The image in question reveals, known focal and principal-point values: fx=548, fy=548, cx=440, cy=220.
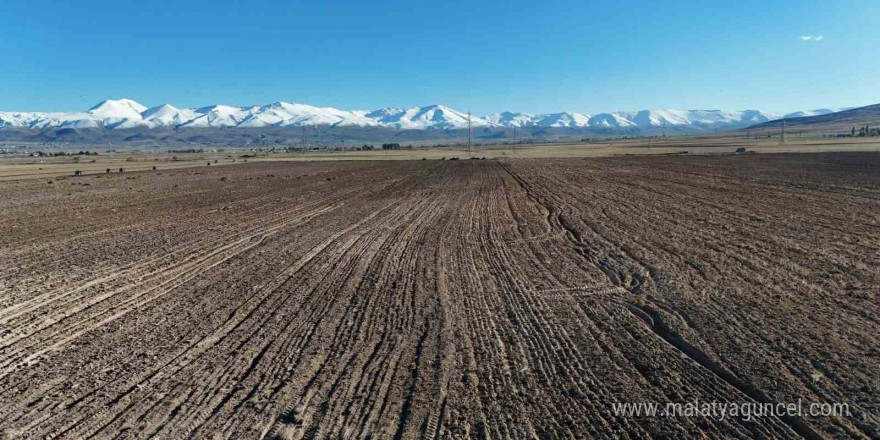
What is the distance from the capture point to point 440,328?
7348 millimetres

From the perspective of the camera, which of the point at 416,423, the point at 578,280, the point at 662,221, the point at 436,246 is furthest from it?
the point at 662,221

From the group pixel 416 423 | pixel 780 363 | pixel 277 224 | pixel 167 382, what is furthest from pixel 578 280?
pixel 277 224

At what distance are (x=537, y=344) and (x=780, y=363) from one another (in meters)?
2.58

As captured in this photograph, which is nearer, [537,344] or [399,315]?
[537,344]

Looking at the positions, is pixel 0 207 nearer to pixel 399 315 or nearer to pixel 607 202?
pixel 399 315

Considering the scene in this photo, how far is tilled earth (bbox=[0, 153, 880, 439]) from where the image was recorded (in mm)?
5004

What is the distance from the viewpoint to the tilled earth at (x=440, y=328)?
16.4 ft

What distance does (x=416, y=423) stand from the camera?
4.88m

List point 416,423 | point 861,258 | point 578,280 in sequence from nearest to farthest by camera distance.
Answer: point 416,423 < point 578,280 < point 861,258

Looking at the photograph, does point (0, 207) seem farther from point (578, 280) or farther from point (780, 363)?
point (780, 363)

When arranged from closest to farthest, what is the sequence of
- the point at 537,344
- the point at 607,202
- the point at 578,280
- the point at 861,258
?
the point at 537,344 → the point at 578,280 → the point at 861,258 → the point at 607,202

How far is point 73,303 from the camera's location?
8.69m

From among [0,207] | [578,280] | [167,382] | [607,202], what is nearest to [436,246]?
[578,280]

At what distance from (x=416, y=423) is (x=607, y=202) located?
17.7m
